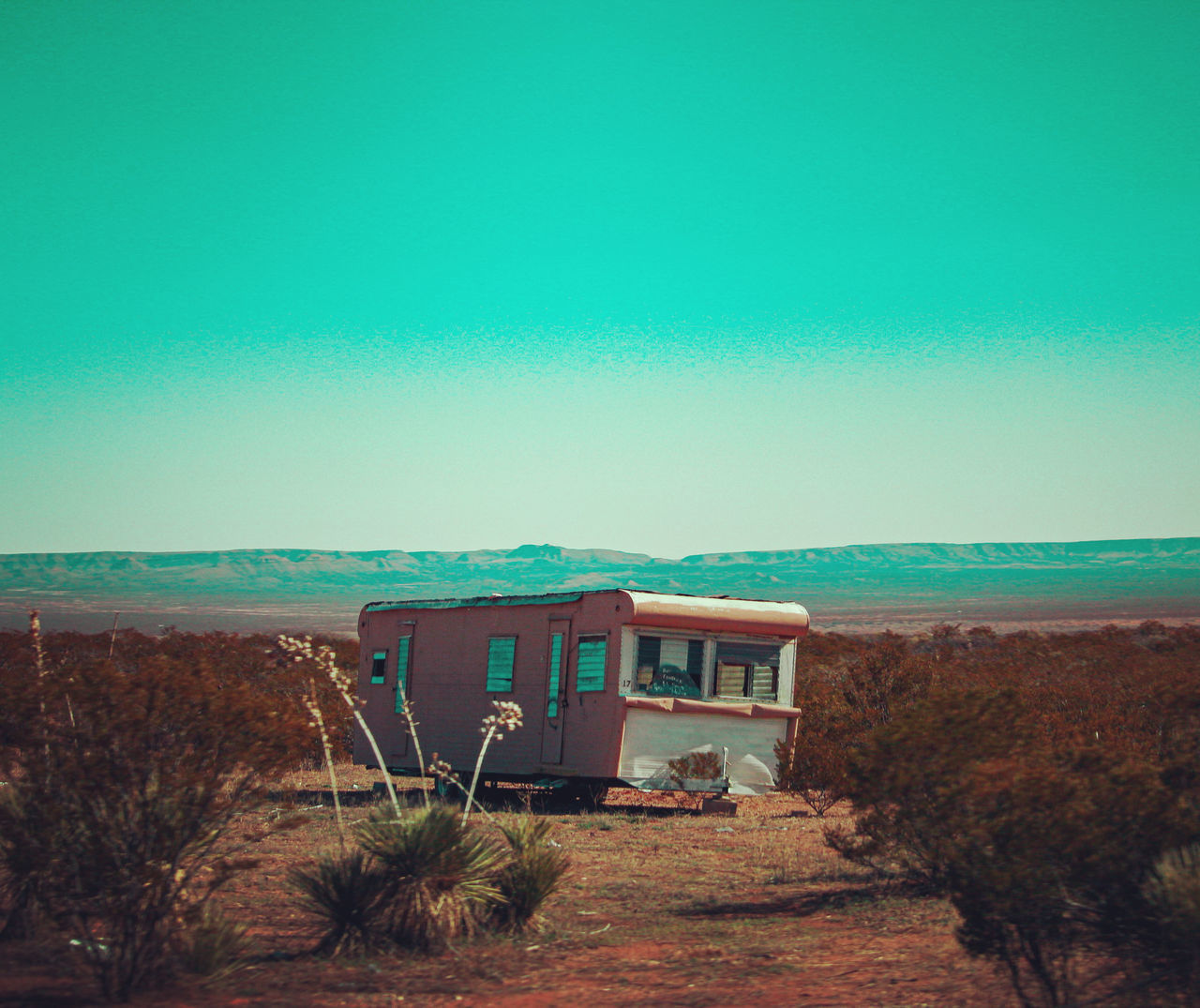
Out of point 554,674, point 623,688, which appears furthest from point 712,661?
point 554,674

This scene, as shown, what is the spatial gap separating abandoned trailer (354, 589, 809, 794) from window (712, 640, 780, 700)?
14mm

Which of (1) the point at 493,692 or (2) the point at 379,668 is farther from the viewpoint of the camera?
(2) the point at 379,668

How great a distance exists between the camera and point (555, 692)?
45.3 ft

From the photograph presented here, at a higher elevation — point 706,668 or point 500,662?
point 706,668

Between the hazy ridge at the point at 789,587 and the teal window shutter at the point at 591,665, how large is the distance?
7074 cm

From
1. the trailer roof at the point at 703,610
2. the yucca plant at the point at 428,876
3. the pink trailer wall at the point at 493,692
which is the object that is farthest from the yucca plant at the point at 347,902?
the trailer roof at the point at 703,610

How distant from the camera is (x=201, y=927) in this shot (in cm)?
594

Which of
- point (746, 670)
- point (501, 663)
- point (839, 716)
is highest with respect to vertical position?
point (746, 670)

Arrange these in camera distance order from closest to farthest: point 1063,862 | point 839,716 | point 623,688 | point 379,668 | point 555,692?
point 1063,862 → point 623,688 → point 555,692 → point 839,716 → point 379,668

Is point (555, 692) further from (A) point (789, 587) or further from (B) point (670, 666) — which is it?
(A) point (789, 587)

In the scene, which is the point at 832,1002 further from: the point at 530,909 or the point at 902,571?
the point at 902,571

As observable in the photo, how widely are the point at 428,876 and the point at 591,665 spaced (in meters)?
6.66

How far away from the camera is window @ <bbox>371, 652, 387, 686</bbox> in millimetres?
16492

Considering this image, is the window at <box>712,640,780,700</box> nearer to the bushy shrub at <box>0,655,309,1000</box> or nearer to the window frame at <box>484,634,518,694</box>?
the window frame at <box>484,634,518,694</box>
